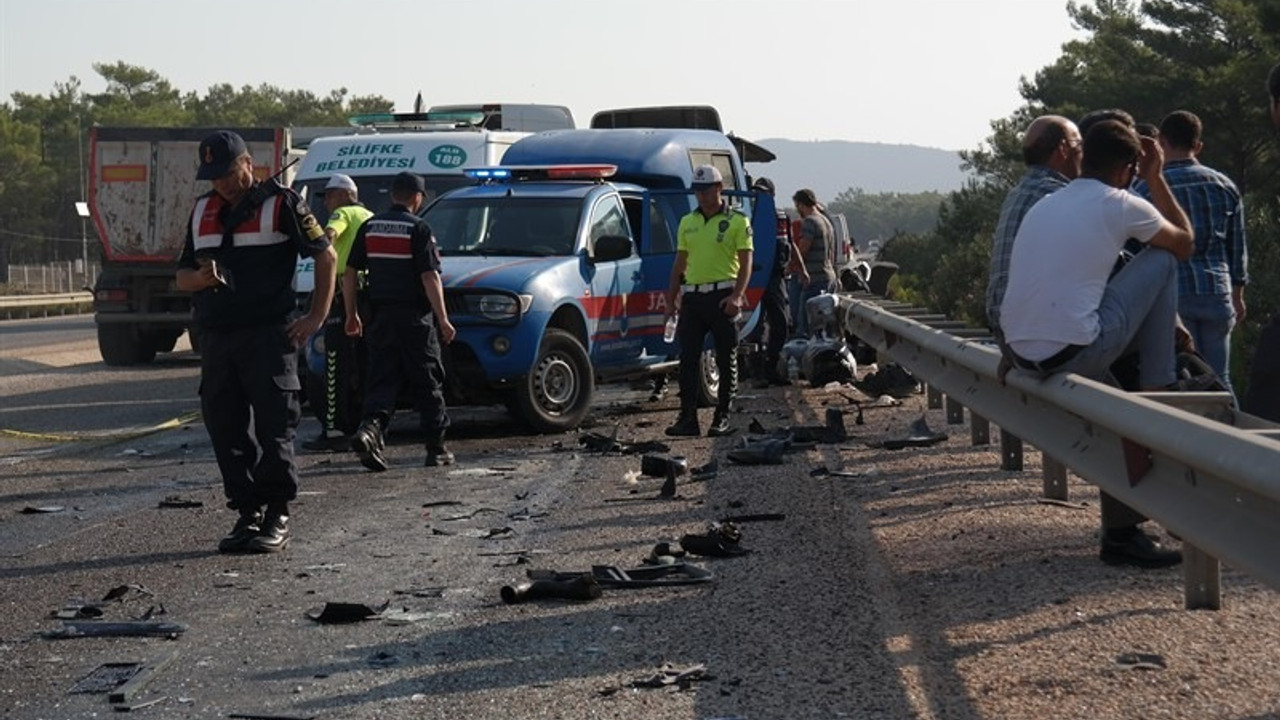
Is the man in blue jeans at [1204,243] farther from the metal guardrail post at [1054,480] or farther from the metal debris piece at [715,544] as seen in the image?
the metal debris piece at [715,544]

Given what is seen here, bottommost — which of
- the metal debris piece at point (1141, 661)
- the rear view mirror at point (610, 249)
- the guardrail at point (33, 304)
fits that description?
the guardrail at point (33, 304)

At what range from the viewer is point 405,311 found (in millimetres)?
13320

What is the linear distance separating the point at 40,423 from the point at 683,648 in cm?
1188

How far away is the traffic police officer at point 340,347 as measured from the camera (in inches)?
562

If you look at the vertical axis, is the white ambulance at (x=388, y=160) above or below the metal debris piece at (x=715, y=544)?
above

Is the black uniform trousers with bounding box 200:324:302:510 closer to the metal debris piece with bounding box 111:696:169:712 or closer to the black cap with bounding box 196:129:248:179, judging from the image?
the black cap with bounding box 196:129:248:179

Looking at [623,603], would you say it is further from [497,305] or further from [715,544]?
[497,305]

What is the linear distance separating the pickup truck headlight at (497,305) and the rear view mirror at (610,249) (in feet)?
4.13

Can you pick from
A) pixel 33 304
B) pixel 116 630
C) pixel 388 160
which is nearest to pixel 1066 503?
pixel 116 630

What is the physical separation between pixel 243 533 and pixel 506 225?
688 cm

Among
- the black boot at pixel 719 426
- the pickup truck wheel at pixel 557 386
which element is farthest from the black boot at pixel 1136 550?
the pickup truck wheel at pixel 557 386

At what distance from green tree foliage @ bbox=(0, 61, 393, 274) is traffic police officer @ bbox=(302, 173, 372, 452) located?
8945 centimetres

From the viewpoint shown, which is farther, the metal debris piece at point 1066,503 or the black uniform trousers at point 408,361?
the black uniform trousers at point 408,361

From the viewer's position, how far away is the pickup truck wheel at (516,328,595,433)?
1499 centimetres
